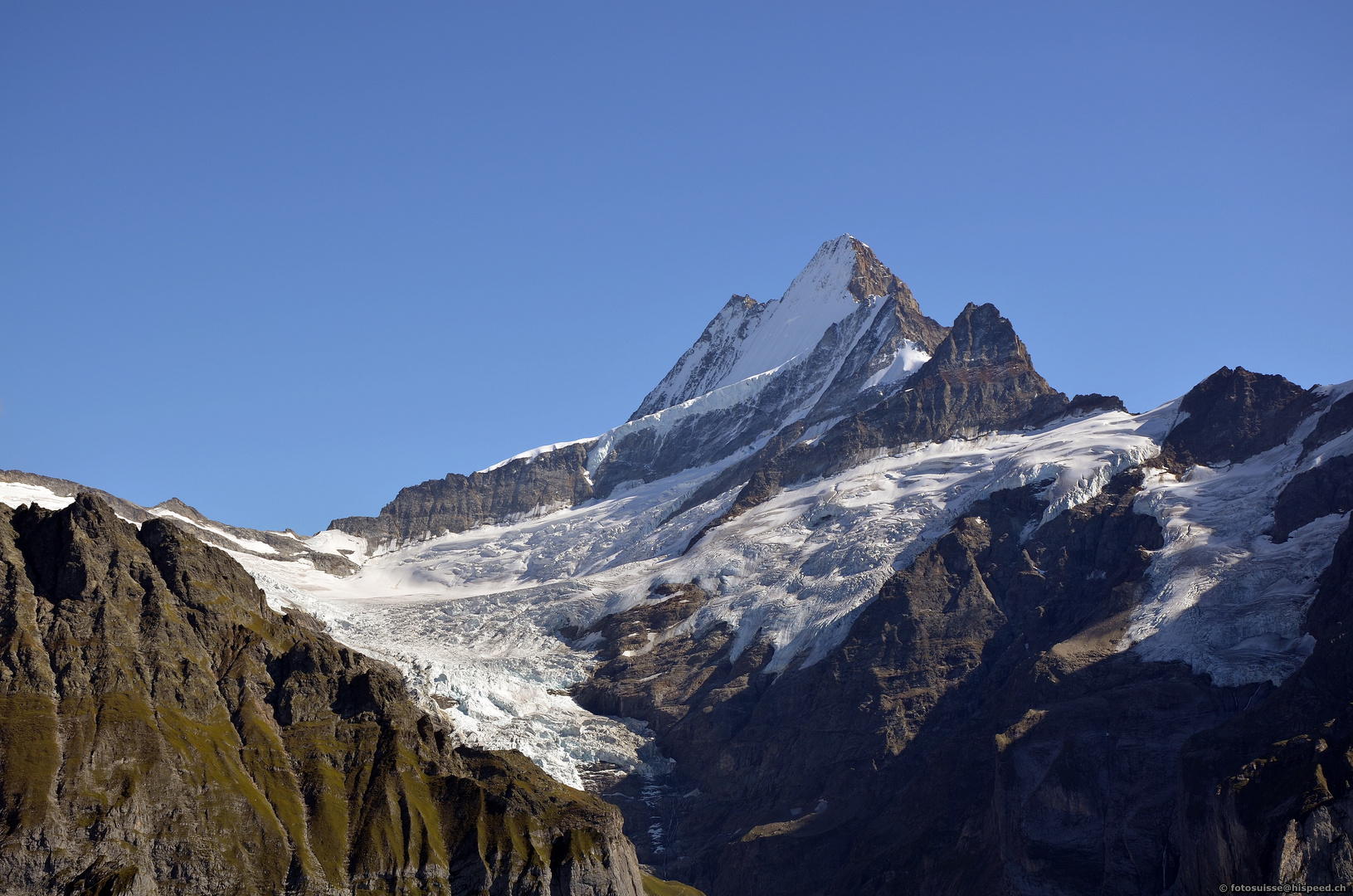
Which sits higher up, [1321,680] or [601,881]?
[1321,680]

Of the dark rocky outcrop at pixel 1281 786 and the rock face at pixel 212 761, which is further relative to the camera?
the dark rocky outcrop at pixel 1281 786

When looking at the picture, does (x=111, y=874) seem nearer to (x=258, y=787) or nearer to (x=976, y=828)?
(x=258, y=787)

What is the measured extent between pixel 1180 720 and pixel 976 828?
1214 inches

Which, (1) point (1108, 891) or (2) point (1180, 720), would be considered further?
(2) point (1180, 720)

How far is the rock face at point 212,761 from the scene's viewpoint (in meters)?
125

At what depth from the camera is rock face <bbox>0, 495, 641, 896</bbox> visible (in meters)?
125

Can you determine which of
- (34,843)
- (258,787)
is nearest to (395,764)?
(258,787)

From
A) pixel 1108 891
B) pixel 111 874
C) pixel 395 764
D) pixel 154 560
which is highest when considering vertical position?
pixel 154 560

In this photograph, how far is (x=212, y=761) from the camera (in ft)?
449

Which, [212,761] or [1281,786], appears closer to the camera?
[212,761]

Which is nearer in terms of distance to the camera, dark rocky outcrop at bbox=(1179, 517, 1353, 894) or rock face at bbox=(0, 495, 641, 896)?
rock face at bbox=(0, 495, 641, 896)

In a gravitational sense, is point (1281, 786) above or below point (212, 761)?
below

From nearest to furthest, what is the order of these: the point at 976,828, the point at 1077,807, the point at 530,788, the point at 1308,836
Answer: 1. the point at 1308,836
2. the point at 530,788
3. the point at 1077,807
4. the point at 976,828

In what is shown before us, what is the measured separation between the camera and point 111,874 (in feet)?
392
